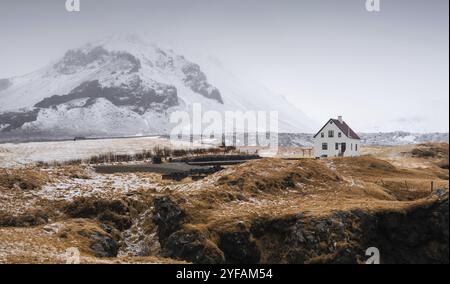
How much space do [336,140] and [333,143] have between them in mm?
558

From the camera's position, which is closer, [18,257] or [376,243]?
[18,257]

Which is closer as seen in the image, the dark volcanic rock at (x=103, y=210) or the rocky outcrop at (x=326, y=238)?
the rocky outcrop at (x=326, y=238)

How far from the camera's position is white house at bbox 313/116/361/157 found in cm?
4972

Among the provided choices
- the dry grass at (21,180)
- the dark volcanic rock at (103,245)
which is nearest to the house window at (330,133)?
the dark volcanic rock at (103,245)

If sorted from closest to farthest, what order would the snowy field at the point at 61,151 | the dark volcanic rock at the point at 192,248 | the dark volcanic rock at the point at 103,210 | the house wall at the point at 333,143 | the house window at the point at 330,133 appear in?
the dark volcanic rock at the point at 192,248, the dark volcanic rock at the point at 103,210, the house window at the point at 330,133, the house wall at the point at 333,143, the snowy field at the point at 61,151

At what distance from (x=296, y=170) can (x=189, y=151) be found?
15.3 meters

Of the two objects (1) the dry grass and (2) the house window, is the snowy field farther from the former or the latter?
(1) the dry grass

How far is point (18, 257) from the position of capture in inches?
890

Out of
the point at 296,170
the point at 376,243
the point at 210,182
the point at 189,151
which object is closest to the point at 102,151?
the point at 189,151

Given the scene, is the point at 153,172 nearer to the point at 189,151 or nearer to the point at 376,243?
the point at 189,151

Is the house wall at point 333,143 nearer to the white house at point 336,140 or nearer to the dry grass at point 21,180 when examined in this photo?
the white house at point 336,140

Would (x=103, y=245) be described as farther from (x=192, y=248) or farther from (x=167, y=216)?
(x=192, y=248)

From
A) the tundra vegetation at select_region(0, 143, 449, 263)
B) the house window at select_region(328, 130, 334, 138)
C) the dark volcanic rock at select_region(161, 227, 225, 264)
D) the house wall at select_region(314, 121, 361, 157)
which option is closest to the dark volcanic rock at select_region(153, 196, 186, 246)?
the tundra vegetation at select_region(0, 143, 449, 263)

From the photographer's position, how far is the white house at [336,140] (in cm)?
A: 4972
